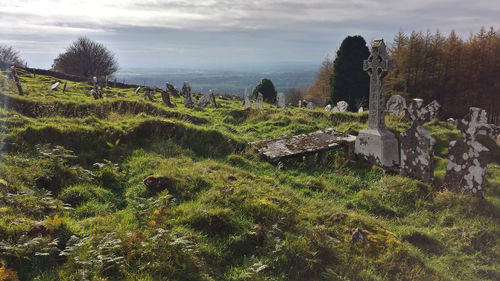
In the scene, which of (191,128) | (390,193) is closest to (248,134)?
(191,128)

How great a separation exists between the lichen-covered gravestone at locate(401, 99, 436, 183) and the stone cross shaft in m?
1.23

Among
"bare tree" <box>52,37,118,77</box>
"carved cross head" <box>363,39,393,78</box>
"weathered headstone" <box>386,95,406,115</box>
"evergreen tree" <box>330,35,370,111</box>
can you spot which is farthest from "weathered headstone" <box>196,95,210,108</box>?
"bare tree" <box>52,37,118,77</box>

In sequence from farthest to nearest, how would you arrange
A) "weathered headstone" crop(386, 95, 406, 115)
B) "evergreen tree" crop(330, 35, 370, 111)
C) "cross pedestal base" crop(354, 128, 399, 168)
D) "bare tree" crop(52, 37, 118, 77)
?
"bare tree" crop(52, 37, 118, 77) < "evergreen tree" crop(330, 35, 370, 111) < "weathered headstone" crop(386, 95, 406, 115) < "cross pedestal base" crop(354, 128, 399, 168)

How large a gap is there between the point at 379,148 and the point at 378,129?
621mm

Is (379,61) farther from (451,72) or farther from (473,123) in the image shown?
(451,72)

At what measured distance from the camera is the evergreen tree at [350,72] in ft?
120

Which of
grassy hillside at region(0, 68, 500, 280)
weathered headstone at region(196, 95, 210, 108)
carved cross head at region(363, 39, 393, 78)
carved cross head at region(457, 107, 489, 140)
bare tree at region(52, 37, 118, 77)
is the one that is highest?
bare tree at region(52, 37, 118, 77)

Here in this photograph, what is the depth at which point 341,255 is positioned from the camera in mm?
4355

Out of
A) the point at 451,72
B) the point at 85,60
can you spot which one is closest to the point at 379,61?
the point at 451,72

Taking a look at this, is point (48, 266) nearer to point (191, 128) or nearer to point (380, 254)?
point (380, 254)

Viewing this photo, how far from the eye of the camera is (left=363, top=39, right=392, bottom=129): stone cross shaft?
360 inches

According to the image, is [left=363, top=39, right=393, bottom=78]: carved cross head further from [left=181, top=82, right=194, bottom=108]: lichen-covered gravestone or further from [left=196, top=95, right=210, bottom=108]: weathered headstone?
[left=196, top=95, right=210, bottom=108]: weathered headstone

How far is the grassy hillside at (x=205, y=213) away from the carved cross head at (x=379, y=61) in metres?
2.72

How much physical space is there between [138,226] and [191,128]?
552 centimetres
